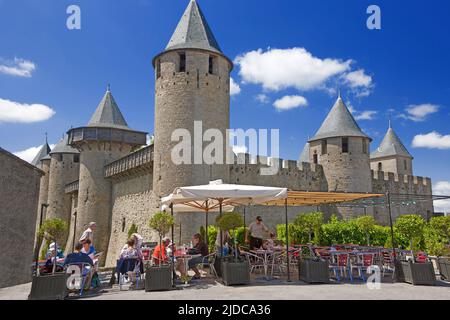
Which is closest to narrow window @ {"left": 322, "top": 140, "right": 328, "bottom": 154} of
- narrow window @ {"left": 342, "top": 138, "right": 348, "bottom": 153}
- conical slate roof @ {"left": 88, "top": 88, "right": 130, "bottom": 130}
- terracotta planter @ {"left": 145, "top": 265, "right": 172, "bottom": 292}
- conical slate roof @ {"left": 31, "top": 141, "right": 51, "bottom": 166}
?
narrow window @ {"left": 342, "top": 138, "right": 348, "bottom": 153}

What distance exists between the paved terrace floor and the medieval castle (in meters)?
8.76

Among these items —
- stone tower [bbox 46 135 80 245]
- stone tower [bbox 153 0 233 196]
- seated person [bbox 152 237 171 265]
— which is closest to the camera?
seated person [bbox 152 237 171 265]

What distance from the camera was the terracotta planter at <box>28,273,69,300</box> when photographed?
5.84 meters

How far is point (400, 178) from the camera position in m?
28.1

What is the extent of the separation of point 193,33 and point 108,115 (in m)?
11.3

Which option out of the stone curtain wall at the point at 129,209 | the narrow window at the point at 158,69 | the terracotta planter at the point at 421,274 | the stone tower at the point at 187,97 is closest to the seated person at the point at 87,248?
the terracotta planter at the point at 421,274

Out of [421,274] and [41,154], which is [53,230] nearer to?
[421,274]

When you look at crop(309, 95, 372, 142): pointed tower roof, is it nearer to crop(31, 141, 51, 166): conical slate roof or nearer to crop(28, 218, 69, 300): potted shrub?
crop(28, 218, 69, 300): potted shrub

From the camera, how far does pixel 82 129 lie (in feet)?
82.1

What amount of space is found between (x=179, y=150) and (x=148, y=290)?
32.3 feet

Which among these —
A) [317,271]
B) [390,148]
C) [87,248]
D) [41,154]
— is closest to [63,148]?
[41,154]

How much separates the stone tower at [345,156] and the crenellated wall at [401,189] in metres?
3.36

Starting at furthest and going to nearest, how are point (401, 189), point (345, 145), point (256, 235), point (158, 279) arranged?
1. point (401, 189)
2. point (345, 145)
3. point (256, 235)
4. point (158, 279)

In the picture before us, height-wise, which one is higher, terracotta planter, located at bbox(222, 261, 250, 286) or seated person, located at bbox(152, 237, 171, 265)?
seated person, located at bbox(152, 237, 171, 265)
